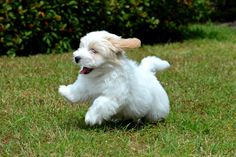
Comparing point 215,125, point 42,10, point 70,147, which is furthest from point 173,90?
point 42,10

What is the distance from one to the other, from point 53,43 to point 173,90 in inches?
147

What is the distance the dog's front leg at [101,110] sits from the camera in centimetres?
432

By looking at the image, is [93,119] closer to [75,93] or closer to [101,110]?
[101,110]

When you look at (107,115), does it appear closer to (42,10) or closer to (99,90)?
(99,90)

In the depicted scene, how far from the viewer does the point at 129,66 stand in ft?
14.9

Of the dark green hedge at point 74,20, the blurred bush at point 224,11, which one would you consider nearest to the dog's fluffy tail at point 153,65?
the dark green hedge at point 74,20

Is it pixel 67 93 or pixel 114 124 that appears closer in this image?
pixel 67 93

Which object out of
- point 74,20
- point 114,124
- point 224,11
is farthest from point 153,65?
point 224,11

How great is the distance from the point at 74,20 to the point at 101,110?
543cm

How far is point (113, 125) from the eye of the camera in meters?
4.74

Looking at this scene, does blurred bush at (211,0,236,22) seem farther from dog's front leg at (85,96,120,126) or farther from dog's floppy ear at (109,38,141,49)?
dog's front leg at (85,96,120,126)

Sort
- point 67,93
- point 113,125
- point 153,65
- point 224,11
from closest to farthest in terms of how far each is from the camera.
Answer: point 67,93 → point 113,125 → point 153,65 → point 224,11

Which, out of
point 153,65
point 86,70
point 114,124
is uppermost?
point 86,70

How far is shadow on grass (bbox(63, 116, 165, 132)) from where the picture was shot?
4.60 metres
